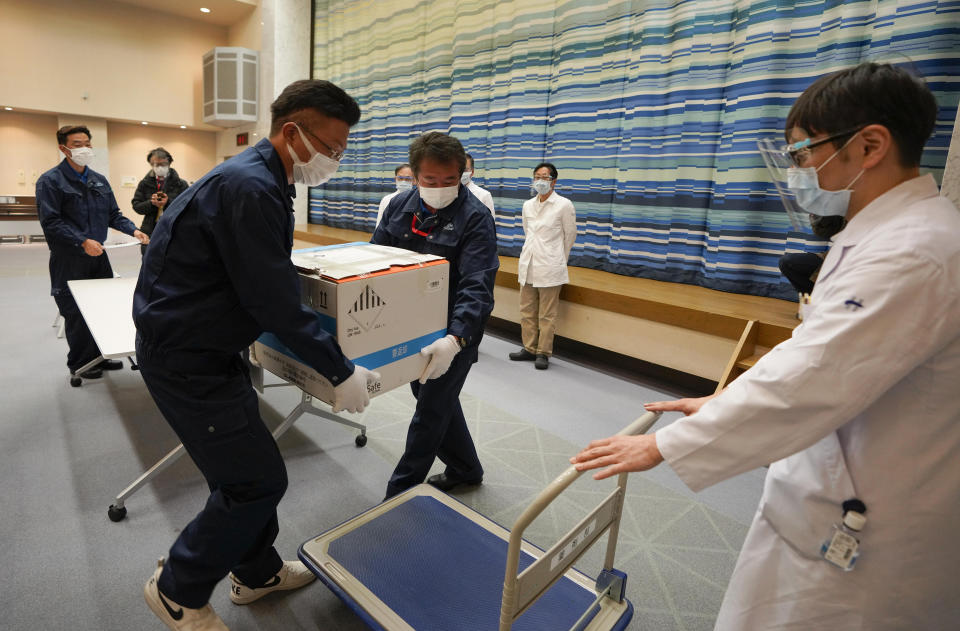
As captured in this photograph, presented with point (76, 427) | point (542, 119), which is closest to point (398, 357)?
point (76, 427)

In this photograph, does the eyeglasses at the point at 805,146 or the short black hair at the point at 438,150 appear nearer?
the eyeglasses at the point at 805,146

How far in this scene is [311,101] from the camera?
1299mm

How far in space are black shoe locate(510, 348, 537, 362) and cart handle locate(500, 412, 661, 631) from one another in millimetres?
2907

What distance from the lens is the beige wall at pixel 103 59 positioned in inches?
316

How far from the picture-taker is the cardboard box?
1.35 m

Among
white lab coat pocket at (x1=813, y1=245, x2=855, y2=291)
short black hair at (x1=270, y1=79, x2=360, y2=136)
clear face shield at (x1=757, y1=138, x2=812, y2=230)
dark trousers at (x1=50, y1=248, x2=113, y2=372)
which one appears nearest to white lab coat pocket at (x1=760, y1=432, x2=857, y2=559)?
white lab coat pocket at (x1=813, y1=245, x2=855, y2=291)

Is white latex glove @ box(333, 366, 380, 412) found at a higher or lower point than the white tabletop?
higher

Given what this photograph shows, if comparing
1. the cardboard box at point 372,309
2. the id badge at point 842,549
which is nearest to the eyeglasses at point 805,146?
the id badge at point 842,549

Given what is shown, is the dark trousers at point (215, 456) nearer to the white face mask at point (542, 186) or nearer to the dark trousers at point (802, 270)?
the dark trousers at point (802, 270)

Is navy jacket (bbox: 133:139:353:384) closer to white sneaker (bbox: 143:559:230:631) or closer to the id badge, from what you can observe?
white sneaker (bbox: 143:559:230:631)

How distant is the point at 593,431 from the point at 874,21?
2.94 metres

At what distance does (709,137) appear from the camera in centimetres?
389

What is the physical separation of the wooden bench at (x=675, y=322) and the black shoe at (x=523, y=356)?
320mm

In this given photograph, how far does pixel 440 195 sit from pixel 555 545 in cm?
126
